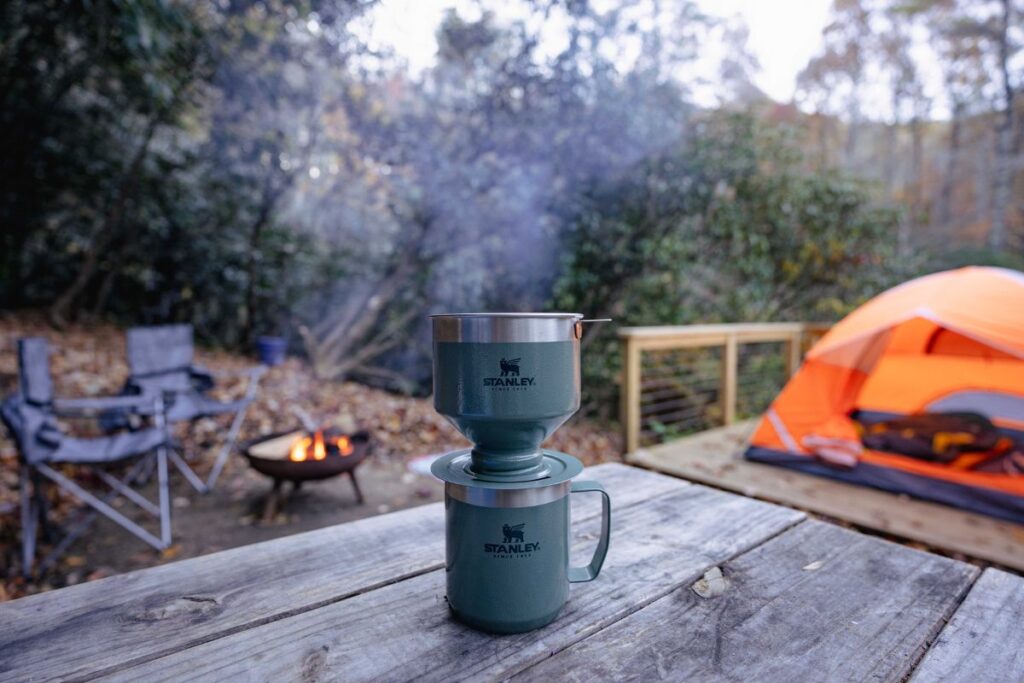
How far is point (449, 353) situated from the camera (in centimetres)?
68

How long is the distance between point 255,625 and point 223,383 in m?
4.29

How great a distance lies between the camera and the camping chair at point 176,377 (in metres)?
A: 3.17

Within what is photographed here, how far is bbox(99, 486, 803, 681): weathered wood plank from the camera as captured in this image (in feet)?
2.08

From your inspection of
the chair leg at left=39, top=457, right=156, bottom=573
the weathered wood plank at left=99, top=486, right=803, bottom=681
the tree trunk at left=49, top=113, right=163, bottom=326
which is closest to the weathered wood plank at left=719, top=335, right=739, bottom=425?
the weathered wood plank at left=99, top=486, right=803, bottom=681

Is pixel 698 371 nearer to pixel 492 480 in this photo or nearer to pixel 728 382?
pixel 728 382

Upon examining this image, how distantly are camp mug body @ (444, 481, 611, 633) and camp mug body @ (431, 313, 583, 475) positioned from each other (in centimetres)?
5

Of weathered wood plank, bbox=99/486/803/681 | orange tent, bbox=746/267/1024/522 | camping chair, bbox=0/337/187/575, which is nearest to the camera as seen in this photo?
weathered wood plank, bbox=99/486/803/681

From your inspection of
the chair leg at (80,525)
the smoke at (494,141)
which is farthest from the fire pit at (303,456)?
the smoke at (494,141)

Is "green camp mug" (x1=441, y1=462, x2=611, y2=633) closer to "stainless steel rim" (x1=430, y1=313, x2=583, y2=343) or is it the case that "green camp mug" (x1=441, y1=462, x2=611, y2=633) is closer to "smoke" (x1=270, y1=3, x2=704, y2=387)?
"stainless steel rim" (x1=430, y1=313, x2=583, y2=343)

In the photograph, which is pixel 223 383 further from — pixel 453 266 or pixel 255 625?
pixel 255 625

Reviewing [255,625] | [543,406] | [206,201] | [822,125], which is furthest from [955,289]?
[822,125]

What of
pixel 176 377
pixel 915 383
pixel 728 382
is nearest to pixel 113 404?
pixel 176 377

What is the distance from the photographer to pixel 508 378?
0.65 meters

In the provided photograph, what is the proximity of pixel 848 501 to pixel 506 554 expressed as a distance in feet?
7.89
